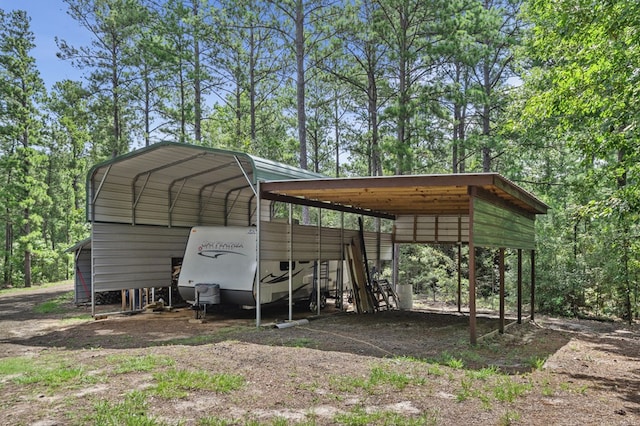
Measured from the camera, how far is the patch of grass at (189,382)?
4.64 metres

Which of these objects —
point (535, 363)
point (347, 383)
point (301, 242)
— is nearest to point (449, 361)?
point (535, 363)

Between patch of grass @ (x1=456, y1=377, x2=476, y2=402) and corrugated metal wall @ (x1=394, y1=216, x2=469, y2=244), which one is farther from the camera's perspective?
corrugated metal wall @ (x1=394, y1=216, x2=469, y2=244)

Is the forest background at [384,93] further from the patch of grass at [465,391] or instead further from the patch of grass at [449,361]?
the patch of grass at [465,391]

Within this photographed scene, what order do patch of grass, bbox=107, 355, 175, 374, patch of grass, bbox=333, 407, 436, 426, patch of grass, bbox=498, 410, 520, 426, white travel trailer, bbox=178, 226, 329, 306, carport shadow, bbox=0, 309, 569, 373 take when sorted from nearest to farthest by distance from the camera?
patch of grass, bbox=333, 407, 436, 426 → patch of grass, bbox=498, 410, 520, 426 → patch of grass, bbox=107, 355, 175, 374 → carport shadow, bbox=0, 309, 569, 373 → white travel trailer, bbox=178, 226, 329, 306

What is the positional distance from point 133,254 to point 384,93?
42.8 ft

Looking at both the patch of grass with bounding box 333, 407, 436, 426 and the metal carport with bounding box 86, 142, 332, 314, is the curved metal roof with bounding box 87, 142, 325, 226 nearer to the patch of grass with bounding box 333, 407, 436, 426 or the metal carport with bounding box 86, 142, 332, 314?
the metal carport with bounding box 86, 142, 332, 314

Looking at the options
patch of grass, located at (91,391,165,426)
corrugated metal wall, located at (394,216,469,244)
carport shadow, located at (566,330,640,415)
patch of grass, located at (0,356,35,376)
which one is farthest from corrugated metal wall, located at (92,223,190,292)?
carport shadow, located at (566,330,640,415)

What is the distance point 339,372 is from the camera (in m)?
5.57

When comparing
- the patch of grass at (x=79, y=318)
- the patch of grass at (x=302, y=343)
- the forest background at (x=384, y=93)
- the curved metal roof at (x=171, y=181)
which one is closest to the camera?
the patch of grass at (x=302, y=343)

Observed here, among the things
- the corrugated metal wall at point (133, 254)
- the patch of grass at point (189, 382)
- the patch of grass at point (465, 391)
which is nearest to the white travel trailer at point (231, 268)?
the corrugated metal wall at point (133, 254)

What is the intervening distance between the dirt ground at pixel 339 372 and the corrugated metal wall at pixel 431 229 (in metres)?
3.92

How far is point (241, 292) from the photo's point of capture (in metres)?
10.1

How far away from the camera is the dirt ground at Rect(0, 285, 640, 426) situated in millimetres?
4195

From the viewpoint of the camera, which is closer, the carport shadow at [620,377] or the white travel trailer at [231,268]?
the carport shadow at [620,377]
